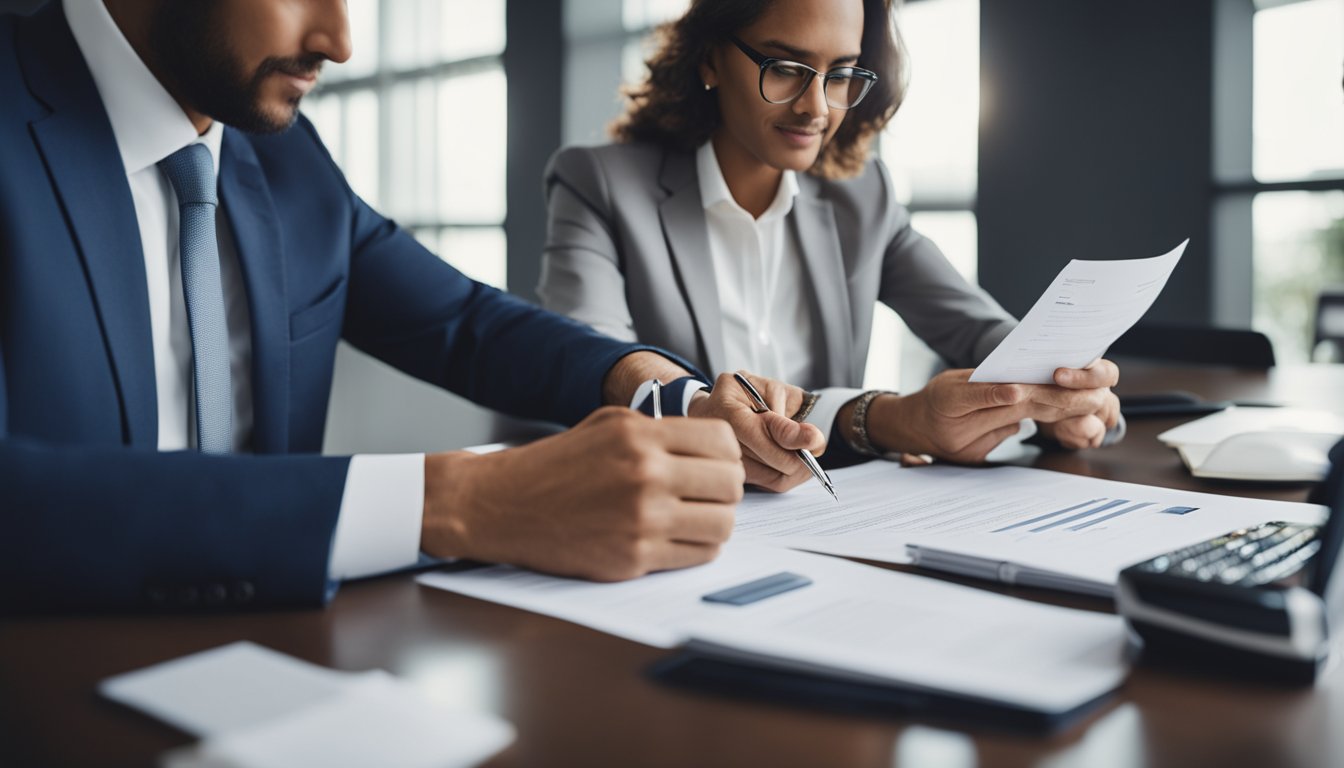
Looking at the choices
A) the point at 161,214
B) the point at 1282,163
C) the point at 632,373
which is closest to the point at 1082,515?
the point at 632,373

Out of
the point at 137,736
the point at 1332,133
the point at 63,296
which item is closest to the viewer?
the point at 137,736

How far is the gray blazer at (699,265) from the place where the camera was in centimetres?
198

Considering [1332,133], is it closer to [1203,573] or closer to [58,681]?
[1203,573]

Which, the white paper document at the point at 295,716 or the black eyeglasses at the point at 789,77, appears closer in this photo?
the white paper document at the point at 295,716

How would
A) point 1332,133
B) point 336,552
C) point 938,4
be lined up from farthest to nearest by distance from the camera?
point 938,4
point 1332,133
point 336,552

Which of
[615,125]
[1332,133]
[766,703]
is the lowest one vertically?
[766,703]

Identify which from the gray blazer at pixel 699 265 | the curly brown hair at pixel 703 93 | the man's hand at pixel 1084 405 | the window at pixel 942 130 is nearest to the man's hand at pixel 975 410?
the man's hand at pixel 1084 405

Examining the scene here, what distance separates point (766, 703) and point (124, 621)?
0.43 meters

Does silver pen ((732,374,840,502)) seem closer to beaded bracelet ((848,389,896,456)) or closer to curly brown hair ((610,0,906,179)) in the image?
beaded bracelet ((848,389,896,456))

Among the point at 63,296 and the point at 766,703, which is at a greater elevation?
the point at 63,296

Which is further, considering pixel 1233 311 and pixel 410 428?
pixel 1233 311

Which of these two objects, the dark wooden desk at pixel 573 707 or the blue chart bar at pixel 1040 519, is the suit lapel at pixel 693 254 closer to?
the blue chart bar at pixel 1040 519

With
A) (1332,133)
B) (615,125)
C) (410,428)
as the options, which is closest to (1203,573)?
(410,428)

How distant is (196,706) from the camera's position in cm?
54
